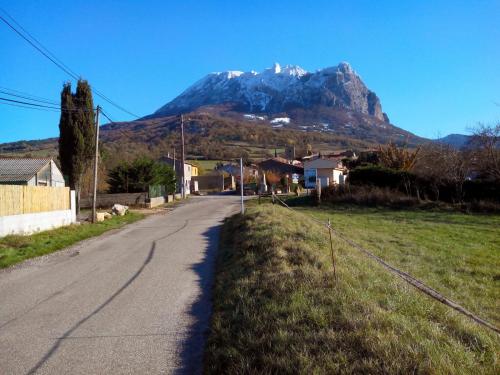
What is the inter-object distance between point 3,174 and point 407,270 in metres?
28.8

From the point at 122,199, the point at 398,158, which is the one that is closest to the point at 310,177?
the point at 398,158

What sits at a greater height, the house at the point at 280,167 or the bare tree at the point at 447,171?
the house at the point at 280,167

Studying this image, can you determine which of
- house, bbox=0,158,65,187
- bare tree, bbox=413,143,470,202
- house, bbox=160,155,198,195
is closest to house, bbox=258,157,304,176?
house, bbox=160,155,198,195

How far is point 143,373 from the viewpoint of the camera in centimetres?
485

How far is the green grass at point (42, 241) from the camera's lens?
12984 millimetres

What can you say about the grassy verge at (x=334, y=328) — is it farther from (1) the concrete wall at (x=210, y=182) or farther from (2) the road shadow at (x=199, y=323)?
(1) the concrete wall at (x=210, y=182)

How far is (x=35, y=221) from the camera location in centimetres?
1789

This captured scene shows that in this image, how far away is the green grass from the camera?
12984 millimetres

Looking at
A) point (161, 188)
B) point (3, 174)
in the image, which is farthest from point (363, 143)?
point (3, 174)

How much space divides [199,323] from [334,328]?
2.36 meters

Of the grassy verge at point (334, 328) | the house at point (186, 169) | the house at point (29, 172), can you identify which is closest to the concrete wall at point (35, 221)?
the grassy verge at point (334, 328)

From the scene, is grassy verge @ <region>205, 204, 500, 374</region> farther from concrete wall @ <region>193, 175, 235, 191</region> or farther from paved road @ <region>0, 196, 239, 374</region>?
concrete wall @ <region>193, 175, 235, 191</region>

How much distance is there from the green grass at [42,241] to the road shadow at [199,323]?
5.14 metres

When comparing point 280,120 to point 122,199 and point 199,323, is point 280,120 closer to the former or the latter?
point 122,199
